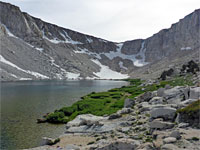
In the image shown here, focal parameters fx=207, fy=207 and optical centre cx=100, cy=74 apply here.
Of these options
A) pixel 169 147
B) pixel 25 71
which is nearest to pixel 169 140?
pixel 169 147

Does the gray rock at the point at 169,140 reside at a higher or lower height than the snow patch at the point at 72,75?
lower

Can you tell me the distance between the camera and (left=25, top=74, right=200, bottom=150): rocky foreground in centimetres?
1140

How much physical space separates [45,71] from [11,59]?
1003 inches

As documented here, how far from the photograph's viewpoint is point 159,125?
1412cm

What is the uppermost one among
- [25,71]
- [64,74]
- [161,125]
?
[64,74]

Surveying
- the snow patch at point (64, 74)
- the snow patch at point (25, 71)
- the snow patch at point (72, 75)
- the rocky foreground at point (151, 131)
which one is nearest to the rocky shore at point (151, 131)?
the rocky foreground at point (151, 131)

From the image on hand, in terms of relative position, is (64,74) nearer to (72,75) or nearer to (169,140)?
(72,75)

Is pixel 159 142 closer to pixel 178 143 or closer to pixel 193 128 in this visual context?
pixel 178 143

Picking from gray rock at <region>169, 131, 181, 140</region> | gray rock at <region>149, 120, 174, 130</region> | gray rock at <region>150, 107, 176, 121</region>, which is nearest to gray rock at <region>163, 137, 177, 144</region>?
gray rock at <region>169, 131, 181, 140</region>

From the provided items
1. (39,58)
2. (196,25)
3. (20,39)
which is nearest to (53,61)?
(39,58)

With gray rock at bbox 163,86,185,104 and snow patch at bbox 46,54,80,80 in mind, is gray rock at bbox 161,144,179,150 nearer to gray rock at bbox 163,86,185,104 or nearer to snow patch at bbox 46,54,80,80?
gray rock at bbox 163,86,185,104

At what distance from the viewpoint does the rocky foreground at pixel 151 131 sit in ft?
37.4

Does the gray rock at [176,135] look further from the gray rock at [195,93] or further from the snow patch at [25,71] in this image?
the snow patch at [25,71]

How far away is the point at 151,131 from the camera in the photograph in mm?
14344
